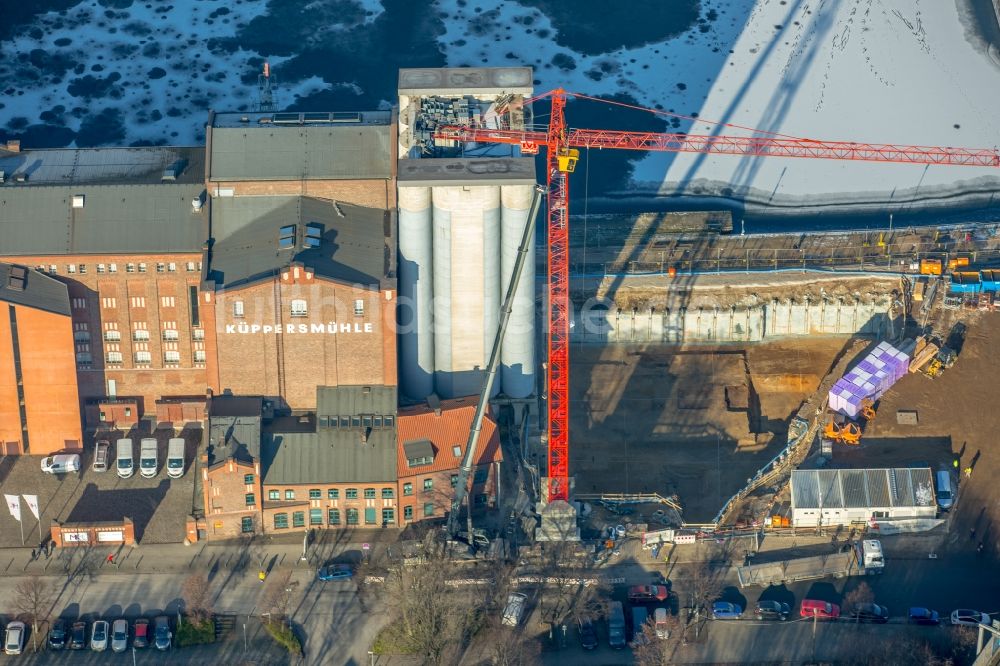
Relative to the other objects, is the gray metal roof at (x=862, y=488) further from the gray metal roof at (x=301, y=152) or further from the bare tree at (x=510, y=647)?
the gray metal roof at (x=301, y=152)

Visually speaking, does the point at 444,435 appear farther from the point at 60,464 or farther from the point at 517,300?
the point at 60,464

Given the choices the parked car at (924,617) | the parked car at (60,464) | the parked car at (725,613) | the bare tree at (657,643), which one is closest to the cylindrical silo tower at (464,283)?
the bare tree at (657,643)

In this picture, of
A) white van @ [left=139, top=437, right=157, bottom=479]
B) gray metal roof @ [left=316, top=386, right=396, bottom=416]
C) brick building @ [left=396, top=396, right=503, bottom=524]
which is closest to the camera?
brick building @ [left=396, top=396, right=503, bottom=524]

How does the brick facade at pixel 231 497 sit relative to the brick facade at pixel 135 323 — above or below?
below

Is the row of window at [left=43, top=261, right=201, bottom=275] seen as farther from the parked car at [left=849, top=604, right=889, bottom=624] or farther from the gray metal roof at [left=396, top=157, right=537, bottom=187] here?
the parked car at [left=849, top=604, right=889, bottom=624]

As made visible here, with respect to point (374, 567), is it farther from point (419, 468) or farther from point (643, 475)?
point (643, 475)

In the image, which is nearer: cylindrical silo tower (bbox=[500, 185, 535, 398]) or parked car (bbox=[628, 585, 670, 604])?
parked car (bbox=[628, 585, 670, 604])

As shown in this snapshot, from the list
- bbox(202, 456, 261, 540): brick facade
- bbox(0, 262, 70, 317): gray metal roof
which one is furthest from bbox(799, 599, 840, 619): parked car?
bbox(0, 262, 70, 317): gray metal roof
